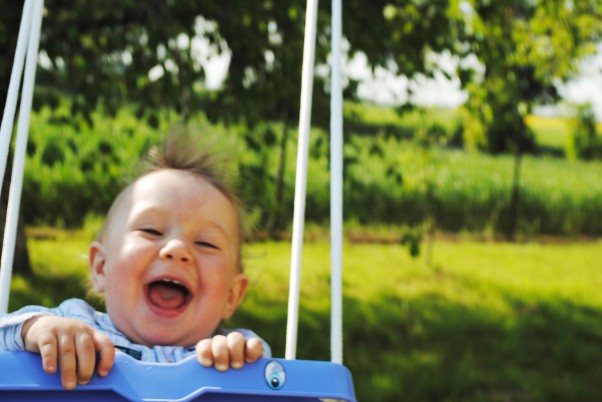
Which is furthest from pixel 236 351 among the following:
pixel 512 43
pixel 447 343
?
pixel 512 43

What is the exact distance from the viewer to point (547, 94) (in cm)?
890

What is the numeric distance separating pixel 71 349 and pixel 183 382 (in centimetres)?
19

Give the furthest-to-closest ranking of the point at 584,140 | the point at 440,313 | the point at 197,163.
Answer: the point at 584,140 < the point at 440,313 < the point at 197,163

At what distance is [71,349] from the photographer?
150 cm

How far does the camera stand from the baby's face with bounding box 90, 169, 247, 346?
77.4 inches

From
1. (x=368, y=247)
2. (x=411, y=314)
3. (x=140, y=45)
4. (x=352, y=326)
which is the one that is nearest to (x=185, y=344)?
(x=140, y=45)

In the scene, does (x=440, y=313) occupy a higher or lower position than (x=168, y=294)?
lower

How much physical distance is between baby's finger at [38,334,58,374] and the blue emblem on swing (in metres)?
0.34

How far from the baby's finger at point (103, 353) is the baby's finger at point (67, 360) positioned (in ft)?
0.13

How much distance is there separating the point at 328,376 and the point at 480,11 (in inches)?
117

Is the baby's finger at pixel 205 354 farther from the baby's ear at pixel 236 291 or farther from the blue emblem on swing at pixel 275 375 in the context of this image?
the baby's ear at pixel 236 291

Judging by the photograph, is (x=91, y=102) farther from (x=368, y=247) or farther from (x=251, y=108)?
(x=368, y=247)

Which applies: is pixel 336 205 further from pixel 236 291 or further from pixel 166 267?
pixel 236 291

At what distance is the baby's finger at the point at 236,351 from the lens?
5.16 ft
